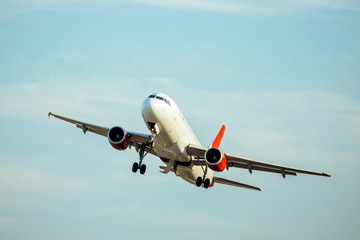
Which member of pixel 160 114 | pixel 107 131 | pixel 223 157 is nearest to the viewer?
pixel 160 114

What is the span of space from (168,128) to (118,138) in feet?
17.7

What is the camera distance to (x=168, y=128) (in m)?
48.8

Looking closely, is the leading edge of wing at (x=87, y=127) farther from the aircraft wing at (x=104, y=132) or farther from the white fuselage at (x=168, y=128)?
the white fuselage at (x=168, y=128)

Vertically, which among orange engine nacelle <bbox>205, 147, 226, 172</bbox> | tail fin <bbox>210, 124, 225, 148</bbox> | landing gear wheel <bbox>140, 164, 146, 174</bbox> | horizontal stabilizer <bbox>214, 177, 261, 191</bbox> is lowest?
landing gear wheel <bbox>140, 164, 146, 174</bbox>

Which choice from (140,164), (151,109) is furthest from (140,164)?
(151,109)

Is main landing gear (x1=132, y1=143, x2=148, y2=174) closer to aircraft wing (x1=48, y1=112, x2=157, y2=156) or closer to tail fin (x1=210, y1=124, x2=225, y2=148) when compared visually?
aircraft wing (x1=48, y1=112, x2=157, y2=156)

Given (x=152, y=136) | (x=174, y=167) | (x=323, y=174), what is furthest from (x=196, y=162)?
(x=323, y=174)

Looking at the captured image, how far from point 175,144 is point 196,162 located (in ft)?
13.8

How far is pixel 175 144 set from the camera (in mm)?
50312

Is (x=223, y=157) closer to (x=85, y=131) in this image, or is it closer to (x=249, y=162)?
(x=249, y=162)

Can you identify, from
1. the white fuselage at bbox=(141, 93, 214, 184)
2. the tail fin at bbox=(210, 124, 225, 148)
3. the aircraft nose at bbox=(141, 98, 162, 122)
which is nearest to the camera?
the aircraft nose at bbox=(141, 98, 162, 122)

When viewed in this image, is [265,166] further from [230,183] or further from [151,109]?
[151,109]

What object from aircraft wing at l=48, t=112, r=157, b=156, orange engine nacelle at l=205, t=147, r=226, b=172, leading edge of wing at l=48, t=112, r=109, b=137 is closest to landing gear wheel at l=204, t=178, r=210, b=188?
orange engine nacelle at l=205, t=147, r=226, b=172

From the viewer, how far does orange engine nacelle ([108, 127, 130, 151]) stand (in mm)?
52000
